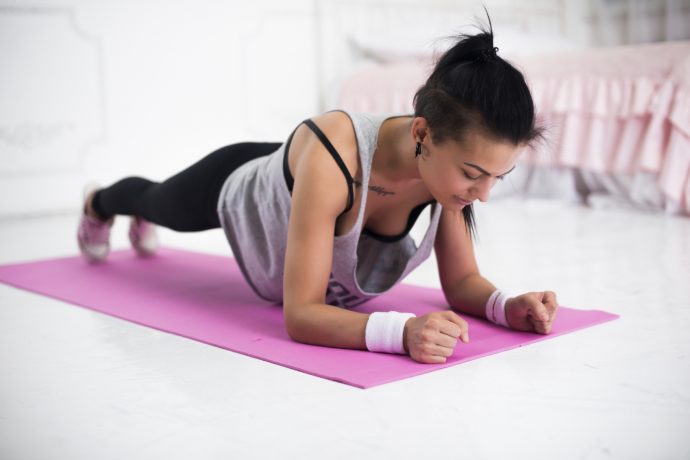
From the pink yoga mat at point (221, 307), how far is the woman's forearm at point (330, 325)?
14 mm

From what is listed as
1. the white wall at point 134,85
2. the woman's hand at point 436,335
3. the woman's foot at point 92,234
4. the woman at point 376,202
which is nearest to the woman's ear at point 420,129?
the woman at point 376,202

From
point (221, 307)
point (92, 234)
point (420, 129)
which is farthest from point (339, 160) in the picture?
point (92, 234)

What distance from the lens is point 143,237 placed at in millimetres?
1952

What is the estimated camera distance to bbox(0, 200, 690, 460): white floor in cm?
77

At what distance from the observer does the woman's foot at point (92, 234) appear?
1845 mm

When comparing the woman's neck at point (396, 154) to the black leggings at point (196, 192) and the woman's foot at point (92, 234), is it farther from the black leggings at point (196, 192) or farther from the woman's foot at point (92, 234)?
the woman's foot at point (92, 234)

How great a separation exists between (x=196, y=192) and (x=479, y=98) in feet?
2.31

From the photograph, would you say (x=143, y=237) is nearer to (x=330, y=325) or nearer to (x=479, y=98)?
(x=330, y=325)

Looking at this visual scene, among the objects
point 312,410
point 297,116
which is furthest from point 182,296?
point 297,116

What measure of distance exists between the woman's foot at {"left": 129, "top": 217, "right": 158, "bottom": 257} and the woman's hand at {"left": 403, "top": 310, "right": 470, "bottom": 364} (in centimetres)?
112

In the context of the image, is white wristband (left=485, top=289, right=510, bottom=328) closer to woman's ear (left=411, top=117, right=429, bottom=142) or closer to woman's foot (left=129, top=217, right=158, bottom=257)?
woman's ear (left=411, top=117, right=429, bottom=142)

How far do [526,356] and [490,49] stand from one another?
41 centimetres

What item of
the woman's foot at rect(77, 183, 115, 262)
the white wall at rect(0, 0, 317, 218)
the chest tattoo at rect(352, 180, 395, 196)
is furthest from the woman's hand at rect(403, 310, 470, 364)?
the white wall at rect(0, 0, 317, 218)

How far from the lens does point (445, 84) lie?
0.98m
